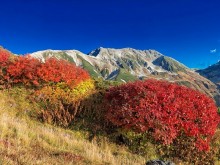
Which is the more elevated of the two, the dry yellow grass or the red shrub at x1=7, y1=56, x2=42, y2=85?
the red shrub at x1=7, y1=56, x2=42, y2=85

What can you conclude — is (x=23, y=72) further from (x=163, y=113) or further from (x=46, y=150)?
(x=46, y=150)

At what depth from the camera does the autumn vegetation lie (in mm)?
14039

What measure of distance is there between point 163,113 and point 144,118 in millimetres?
977

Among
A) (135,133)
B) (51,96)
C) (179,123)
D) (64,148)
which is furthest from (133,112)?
(51,96)

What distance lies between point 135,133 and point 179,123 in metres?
2.30

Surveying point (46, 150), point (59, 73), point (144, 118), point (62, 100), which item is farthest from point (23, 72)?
point (46, 150)

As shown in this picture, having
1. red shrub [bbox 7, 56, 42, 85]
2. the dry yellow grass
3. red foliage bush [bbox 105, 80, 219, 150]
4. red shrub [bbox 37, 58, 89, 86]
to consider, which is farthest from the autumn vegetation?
red shrub [bbox 7, 56, 42, 85]

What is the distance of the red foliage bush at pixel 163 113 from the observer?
13945 millimetres

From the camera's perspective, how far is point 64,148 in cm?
1020

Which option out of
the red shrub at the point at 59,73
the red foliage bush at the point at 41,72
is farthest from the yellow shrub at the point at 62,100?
the red foliage bush at the point at 41,72

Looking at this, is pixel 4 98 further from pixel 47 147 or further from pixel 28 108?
pixel 47 147

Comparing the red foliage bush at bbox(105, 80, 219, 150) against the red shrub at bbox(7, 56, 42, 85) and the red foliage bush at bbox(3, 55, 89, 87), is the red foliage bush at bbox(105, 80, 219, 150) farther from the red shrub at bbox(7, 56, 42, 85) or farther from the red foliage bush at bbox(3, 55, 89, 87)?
the red shrub at bbox(7, 56, 42, 85)

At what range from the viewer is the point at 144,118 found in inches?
554

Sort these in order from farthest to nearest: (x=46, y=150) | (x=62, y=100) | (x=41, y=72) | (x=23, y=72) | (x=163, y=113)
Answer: (x=23, y=72) → (x=41, y=72) → (x=62, y=100) → (x=163, y=113) → (x=46, y=150)
